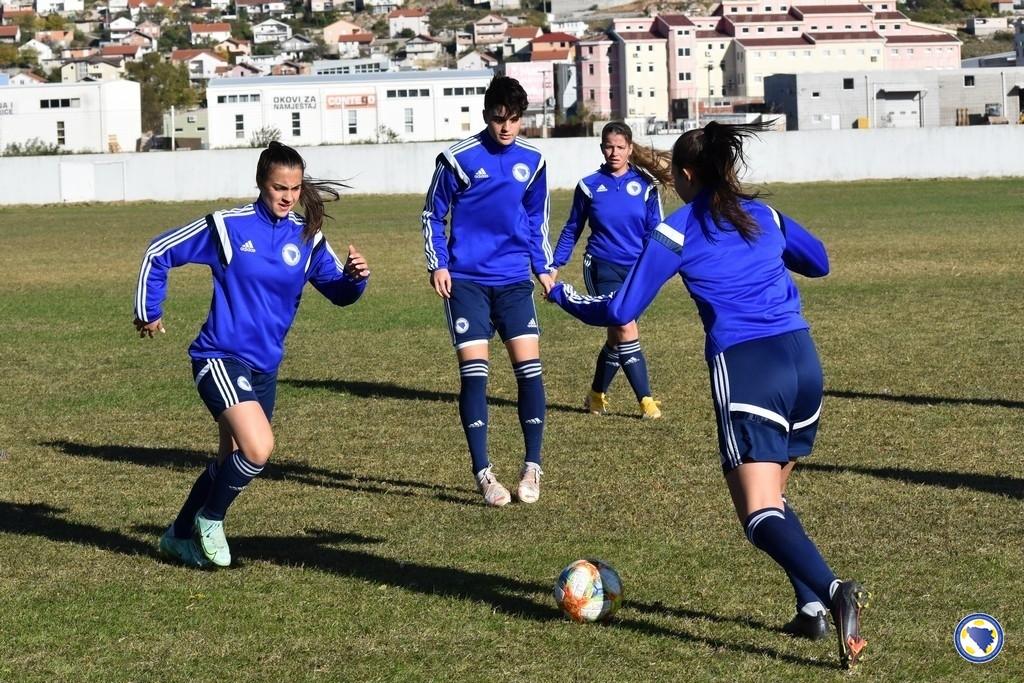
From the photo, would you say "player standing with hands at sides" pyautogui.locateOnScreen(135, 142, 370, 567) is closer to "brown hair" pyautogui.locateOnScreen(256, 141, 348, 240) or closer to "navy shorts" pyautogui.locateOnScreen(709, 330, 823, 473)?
"brown hair" pyautogui.locateOnScreen(256, 141, 348, 240)

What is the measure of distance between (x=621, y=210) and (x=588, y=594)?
214 inches

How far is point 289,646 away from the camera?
5.63 m

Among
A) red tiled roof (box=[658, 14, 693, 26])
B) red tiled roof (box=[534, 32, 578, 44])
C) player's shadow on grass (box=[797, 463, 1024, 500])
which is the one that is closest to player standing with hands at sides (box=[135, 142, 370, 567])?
player's shadow on grass (box=[797, 463, 1024, 500])

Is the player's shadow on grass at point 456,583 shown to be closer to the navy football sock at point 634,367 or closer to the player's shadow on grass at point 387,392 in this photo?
the navy football sock at point 634,367

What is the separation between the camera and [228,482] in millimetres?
6559

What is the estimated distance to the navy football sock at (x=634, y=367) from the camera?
10.7 meters

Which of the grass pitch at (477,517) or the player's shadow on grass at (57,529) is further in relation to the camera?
the player's shadow on grass at (57,529)

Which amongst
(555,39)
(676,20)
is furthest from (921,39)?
(555,39)

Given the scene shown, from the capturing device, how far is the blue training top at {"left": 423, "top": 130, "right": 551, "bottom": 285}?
8.11 meters

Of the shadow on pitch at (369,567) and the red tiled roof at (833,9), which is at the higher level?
the red tiled roof at (833,9)

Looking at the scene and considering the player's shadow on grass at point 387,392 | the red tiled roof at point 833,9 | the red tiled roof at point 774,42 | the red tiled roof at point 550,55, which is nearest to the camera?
the player's shadow on grass at point 387,392

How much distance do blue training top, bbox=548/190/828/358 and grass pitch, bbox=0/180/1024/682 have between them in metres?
1.20

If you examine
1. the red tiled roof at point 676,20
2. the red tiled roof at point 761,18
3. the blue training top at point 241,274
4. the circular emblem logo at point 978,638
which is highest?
the red tiled roof at point 761,18

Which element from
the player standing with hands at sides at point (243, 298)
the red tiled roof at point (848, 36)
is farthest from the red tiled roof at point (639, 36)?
the player standing with hands at sides at point (243, 298)
